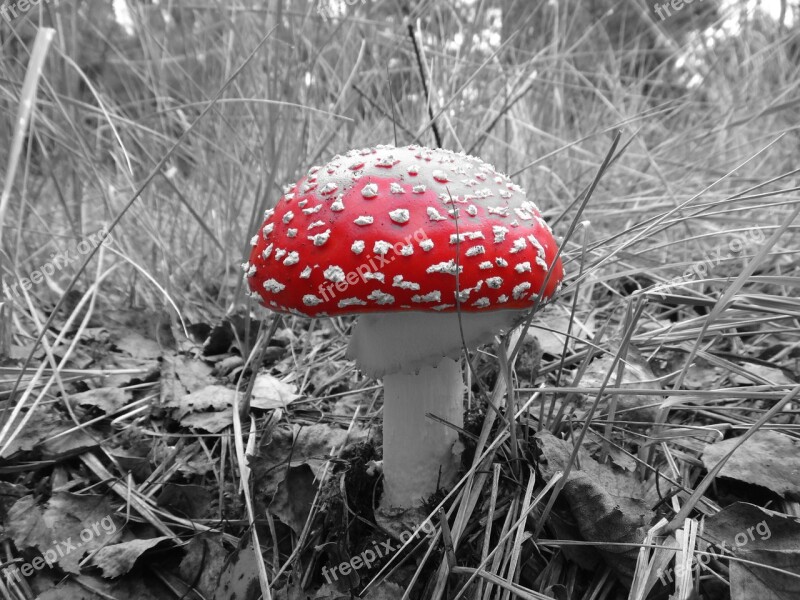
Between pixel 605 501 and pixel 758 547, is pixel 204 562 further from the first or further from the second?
pixel 758 547

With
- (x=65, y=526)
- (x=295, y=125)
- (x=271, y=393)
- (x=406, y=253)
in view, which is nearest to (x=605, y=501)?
(x=406, y=253)

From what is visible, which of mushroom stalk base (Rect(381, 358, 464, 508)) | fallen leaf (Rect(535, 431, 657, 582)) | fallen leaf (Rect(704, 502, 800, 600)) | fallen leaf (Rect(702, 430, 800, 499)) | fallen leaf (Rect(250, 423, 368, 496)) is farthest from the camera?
fallen leaf (Rect(250, 423, 368, 496))

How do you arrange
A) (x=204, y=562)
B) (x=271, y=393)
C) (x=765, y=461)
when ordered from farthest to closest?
(x=271, y=393) → (x=204, y=562) → (x=765, y=461)

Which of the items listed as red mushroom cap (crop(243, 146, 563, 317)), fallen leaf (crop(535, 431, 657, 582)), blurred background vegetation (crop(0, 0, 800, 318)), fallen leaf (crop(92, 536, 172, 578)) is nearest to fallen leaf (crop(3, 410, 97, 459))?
fallen leaf (crop(92, 536, 172, 578))

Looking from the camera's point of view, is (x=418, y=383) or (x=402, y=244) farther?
(x=418, y=383)

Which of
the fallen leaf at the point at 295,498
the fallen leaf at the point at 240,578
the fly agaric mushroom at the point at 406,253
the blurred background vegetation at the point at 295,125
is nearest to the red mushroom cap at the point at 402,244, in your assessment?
the fly agaric mushroom at the point at 406,253

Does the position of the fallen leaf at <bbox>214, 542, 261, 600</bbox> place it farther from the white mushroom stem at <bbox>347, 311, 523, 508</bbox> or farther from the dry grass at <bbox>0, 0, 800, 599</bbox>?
the white mushroom stem at <bbox>347, 311, 523, 508</bbox>

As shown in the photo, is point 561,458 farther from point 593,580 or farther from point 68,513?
point 68,513
